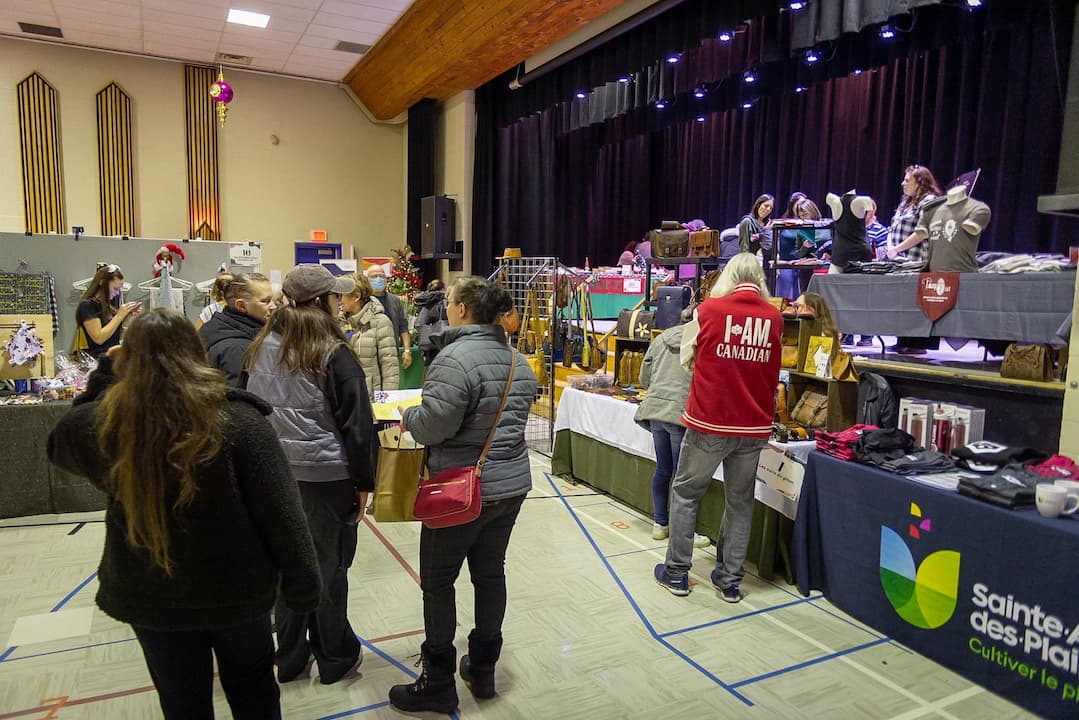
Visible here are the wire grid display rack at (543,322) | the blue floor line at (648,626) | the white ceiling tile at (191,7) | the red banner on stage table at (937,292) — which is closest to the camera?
the blue floor line at (648,626)

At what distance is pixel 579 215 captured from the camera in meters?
10.9

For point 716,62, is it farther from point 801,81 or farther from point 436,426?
point 436,426

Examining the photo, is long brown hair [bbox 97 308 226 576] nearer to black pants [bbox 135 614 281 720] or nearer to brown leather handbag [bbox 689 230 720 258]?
black pants [bbox 135 614 281 720]

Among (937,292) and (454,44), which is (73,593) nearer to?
(937,292)

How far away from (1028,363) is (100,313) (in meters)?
5.24

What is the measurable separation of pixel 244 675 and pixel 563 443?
3.79 m

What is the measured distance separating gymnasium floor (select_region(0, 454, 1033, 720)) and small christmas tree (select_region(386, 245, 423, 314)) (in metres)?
5.78

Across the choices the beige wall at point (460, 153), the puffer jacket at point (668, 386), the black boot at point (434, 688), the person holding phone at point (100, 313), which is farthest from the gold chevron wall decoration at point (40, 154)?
the black boot at point (434, 688)

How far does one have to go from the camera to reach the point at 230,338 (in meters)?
2.59

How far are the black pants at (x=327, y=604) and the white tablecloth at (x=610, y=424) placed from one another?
6.68 feet

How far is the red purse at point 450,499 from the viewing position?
209 centimetres

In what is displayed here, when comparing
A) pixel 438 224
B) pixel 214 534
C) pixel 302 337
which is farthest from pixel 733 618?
pixel 438 224

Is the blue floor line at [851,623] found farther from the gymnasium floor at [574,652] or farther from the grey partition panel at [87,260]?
the grey partition panel at [87,260]

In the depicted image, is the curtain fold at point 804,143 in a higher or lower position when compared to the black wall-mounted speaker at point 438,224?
higher
